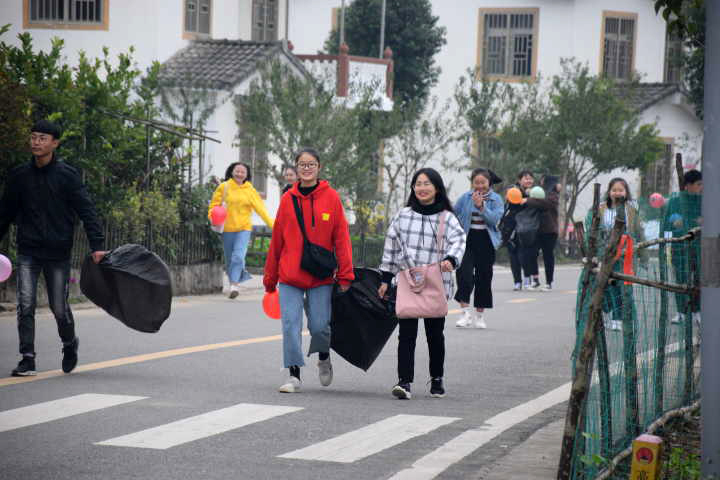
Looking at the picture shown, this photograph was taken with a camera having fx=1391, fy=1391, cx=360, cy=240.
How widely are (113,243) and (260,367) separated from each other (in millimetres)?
6658

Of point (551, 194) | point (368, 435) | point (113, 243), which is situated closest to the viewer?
point (368, 435)

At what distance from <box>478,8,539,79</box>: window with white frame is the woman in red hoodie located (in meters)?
33.7

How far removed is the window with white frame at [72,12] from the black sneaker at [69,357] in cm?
2208

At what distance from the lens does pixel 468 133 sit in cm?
3503

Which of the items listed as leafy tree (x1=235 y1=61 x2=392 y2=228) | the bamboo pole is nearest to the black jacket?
the bamboo pole

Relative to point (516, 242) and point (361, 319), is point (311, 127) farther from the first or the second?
point (361, 319)

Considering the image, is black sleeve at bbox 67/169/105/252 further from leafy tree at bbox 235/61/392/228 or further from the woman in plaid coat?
leafy tree at bbox 235/61/392/228

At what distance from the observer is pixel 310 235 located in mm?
9789

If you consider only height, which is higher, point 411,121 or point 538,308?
point 411,121

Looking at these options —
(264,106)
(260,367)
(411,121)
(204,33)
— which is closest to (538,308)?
(260,367)

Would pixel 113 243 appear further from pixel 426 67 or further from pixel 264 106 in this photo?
pixel 426 67

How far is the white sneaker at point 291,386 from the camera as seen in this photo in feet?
31.5

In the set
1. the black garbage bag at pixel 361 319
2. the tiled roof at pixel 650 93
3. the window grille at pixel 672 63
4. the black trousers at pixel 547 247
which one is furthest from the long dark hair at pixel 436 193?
the window grille at pixel 672 63

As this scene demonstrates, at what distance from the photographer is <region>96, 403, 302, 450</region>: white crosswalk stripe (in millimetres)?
7461
